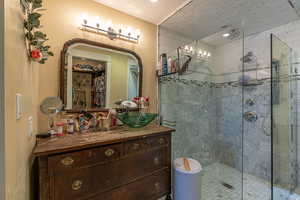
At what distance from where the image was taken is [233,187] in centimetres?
197

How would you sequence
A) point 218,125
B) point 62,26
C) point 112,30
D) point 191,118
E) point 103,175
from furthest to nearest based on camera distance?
point 218,125, point 191,118, point 112,30, point 62,26, point 103,175

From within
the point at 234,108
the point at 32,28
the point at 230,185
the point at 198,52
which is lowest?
the point at 230,185

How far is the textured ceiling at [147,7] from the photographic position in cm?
163

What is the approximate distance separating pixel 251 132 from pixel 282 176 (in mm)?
667

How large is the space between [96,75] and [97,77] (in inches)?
1.0

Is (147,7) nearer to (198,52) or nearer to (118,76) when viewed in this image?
(118,76)

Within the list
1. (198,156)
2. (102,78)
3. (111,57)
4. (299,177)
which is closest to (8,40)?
(102,78)

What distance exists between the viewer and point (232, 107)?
2.46 m

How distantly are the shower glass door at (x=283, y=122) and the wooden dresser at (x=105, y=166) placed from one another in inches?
54.6

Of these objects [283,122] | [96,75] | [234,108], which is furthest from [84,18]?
[283,122]

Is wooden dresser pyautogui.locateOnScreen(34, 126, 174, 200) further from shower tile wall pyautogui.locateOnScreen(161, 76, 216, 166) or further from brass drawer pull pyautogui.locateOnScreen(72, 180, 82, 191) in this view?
shower tile wall pyautogui.locateOnScreen(161, 76, 216, 166)

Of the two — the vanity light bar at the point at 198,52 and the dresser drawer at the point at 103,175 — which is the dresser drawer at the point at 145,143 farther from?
the vanity light bar at the point at 198,52

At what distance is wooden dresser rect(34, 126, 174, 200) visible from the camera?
934 millimetres
